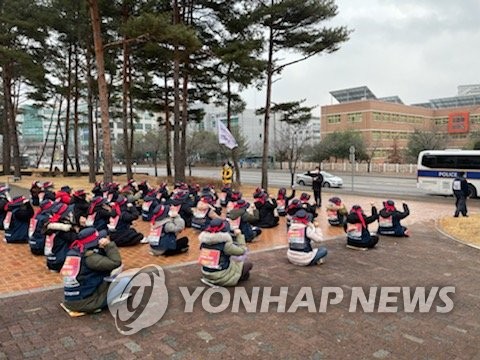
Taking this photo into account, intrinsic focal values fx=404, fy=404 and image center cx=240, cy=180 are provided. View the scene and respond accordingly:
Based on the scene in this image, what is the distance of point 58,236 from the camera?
21.9 ft

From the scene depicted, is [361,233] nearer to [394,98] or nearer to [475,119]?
[475,119]

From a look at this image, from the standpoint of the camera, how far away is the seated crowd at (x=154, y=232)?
4949 millimetres

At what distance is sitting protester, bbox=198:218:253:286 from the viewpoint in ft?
18.9

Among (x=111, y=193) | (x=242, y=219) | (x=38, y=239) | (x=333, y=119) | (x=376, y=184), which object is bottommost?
(x=376, y=184)

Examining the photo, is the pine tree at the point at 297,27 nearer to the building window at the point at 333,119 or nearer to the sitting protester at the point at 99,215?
the sitting protester at the point at 99,215

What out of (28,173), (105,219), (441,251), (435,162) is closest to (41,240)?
(105,219)

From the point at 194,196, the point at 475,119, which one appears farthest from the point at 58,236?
the point at 475,119

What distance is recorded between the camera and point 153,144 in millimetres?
69250

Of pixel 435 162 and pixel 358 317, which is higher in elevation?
pixel 435 162

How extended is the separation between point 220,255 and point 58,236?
2.83 m

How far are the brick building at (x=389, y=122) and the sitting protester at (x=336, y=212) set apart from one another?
168 feet

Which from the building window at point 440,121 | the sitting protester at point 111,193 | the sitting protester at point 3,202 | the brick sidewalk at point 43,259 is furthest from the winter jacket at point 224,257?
the building window at point 440,121

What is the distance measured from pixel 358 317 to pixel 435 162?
19.0 meters

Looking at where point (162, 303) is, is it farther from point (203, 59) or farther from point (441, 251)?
point (203, 59)
